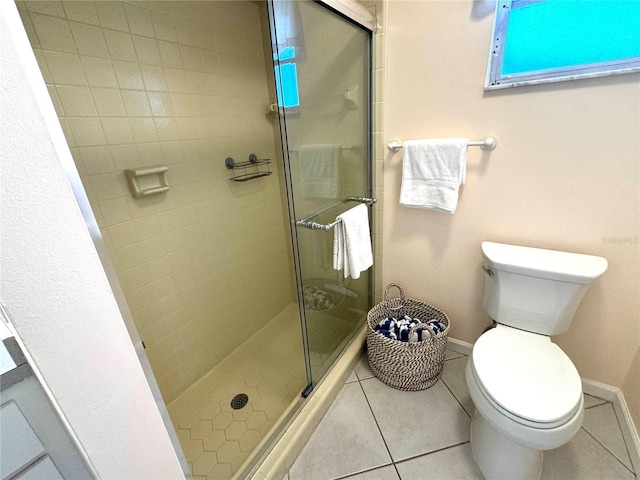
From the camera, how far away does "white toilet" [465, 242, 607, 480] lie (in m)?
0.88

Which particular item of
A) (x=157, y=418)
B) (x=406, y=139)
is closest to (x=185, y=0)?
(x=406, y=139)

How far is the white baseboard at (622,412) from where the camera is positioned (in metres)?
1.12

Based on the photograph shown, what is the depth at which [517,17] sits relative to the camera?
1076mm

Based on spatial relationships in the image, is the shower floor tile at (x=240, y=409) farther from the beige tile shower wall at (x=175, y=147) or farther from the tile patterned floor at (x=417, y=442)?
the tile patterned floor at (x=417, y=442)

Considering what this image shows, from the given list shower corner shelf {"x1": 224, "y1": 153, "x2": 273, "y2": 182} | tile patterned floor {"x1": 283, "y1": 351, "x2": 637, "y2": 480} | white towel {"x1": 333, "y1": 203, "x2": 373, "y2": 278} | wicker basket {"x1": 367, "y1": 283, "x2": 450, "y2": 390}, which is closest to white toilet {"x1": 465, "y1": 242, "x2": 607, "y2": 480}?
tile patterned floor {"x1": 283, "y1": 351, "x2": 637, "y2": 480}

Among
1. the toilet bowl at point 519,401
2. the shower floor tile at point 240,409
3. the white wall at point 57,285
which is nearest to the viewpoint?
the white wall at point 57,285

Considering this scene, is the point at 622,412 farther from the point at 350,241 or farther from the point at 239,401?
the point at 239,401

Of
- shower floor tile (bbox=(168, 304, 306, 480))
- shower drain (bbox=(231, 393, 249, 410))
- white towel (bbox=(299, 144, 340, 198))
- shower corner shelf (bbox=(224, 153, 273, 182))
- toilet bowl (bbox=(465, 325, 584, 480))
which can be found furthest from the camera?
shower corner shelf (bbox=(224, 153, 273, 182))

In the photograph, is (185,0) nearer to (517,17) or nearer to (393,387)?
(517,17)

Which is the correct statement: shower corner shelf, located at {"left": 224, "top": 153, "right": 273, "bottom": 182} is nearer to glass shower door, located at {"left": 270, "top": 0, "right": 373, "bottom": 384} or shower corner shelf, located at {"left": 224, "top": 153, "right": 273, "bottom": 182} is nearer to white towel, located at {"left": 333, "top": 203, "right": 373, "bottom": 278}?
glass shower door, located at {"left": 270, "top": 0, "right": 373, "bottom": 384}

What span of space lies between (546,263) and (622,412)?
81 centimetres

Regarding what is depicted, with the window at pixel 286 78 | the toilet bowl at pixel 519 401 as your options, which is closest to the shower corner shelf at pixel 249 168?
the window at pixel 286 78

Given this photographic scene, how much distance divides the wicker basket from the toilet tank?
33cm

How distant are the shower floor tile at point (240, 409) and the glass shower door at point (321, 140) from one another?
321mm
